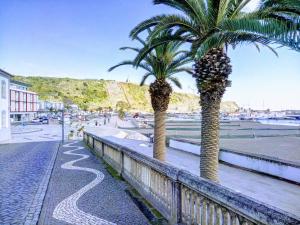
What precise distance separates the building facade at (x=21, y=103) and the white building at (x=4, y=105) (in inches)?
2094

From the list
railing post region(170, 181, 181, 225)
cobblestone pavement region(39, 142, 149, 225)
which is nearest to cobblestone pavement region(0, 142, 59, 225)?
cobblestone pavement region(39, 142, 149, 225)

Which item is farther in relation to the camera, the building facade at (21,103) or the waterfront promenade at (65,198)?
the building facade at (21,103)

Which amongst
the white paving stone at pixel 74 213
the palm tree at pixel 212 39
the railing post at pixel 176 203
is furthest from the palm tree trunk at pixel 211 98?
the white paving stone at pixel 74 213

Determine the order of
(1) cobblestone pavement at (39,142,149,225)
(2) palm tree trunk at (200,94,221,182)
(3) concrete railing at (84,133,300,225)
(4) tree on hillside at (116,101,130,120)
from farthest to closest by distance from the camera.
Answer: (4) tree on hillside at (116,101,130,120) → (2) palm tree trunk at (200,94,221,182) → (1) cobblestone pavement at (39,142,149,225) → (3) concrete railing at (84,133,300,225)

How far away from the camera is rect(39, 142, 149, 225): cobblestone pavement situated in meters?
7.29

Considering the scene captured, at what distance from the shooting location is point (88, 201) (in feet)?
29.2

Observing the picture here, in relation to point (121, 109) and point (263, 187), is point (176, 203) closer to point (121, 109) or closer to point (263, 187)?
point (263, 187)

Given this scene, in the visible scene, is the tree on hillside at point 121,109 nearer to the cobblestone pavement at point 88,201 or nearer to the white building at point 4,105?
the white building at point 4,105

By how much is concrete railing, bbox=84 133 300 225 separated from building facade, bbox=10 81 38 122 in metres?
83.3

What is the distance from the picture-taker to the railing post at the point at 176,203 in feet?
20.5

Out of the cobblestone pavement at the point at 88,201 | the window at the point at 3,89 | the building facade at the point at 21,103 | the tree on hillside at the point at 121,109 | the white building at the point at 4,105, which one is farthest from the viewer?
the tree on hillside at the point at 121,109

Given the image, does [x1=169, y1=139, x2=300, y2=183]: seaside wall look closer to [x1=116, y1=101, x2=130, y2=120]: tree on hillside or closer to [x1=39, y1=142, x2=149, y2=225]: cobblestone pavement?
[x1=39, y1=142, x2=149, y2=225]: cobblestone pavement

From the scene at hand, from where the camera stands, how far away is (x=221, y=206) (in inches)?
183

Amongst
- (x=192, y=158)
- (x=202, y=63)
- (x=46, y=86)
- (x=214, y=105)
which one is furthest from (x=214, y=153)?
(x=46, y=86)
